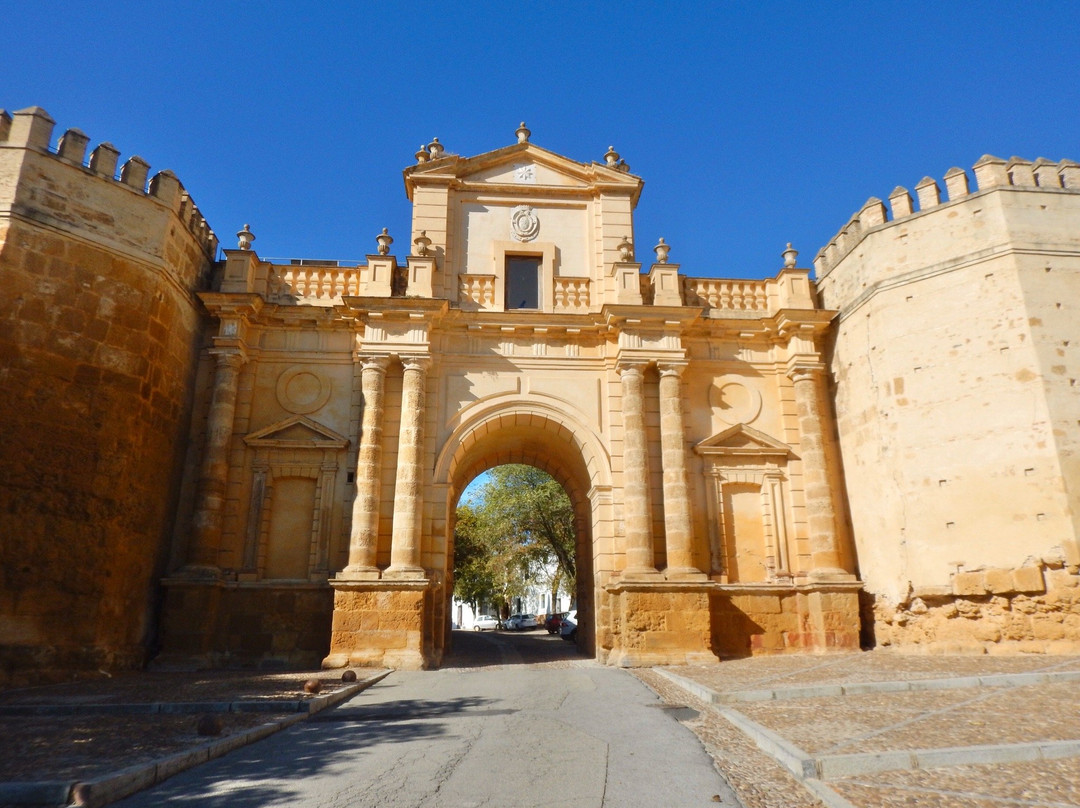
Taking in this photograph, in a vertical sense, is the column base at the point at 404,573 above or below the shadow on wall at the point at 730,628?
above

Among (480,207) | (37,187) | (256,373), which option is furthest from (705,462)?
(37,187)

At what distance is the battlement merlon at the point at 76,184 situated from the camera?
1112cm

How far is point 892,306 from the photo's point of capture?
1323 centimetres

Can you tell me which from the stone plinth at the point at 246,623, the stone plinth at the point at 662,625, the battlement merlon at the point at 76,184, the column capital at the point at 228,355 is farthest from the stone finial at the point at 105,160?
the stone plinth at the point at 662,625

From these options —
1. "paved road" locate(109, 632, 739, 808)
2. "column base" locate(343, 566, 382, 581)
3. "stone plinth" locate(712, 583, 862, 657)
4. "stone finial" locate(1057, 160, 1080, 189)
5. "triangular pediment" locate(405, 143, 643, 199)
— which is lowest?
"paved road" locate(109, 632, 739, 808)

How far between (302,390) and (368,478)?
262 cm

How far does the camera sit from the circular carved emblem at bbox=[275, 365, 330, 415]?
46.3ft

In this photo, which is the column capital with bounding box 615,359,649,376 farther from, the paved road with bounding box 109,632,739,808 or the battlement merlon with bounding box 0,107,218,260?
the battlement merlon with bounding box 0,107,218,260

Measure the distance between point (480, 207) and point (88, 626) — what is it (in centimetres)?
1056

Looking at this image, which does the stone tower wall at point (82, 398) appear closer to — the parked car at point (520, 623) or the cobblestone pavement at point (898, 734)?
the cobblestone pavement at point (898, 734)

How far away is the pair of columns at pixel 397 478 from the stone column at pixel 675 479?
4504 mm

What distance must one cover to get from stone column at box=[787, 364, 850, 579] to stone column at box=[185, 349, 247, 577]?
35.8ft

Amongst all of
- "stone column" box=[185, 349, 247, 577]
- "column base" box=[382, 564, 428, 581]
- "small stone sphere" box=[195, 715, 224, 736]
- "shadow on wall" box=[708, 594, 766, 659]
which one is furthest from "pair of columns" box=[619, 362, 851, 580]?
"small stone sphere" box=[195, 715, 224, 736]

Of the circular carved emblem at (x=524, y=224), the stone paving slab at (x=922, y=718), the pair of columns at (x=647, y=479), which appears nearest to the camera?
the stone paving slab at (x=922, y=718)
